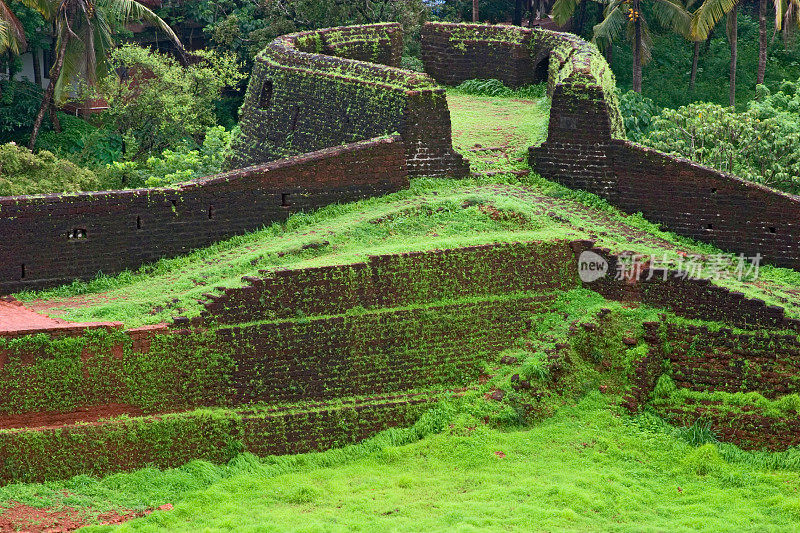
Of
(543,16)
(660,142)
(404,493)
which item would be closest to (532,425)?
(404,493)

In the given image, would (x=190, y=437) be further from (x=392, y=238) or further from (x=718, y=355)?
(x=718, y=355)

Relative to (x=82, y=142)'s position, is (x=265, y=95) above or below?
above

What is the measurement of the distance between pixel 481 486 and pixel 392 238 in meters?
3.35

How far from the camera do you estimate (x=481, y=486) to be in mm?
11516

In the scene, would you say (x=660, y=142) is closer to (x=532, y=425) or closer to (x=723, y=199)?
(x=723, y=199)

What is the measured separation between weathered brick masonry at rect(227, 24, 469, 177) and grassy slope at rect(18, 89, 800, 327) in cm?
56

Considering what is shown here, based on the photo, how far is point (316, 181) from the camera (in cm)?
1454

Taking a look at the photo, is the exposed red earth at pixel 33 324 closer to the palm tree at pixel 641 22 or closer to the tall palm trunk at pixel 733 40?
the palm tree at pixel 641 22

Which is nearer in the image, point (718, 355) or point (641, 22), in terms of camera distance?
point (718, 355)

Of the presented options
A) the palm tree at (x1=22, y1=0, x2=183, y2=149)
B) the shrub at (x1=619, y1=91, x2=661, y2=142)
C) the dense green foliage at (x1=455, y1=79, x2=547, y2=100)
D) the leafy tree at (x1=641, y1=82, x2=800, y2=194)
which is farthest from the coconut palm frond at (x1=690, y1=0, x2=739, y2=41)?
the palm tree at (x1=22, y1=0, x2=183, y2=149)

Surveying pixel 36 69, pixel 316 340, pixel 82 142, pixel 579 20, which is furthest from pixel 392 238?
pixel 579 20

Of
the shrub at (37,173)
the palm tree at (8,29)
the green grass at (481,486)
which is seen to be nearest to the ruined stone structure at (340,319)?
the green grass at (481,486)

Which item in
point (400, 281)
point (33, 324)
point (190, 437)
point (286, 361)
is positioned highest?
point (400, 281)

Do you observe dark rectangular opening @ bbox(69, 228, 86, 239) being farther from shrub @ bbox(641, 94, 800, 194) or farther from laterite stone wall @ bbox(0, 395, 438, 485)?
shrub @ bbox(641, 94, 800, 194)
